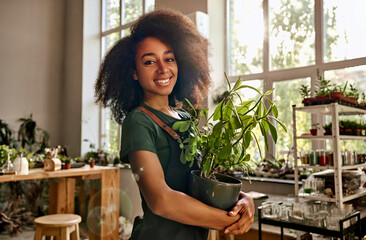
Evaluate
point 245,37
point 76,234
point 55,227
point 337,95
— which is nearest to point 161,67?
point 337,95

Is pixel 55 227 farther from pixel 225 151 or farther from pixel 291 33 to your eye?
pixel 291 33

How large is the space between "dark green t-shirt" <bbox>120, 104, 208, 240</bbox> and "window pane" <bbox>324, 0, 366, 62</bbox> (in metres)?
3.14

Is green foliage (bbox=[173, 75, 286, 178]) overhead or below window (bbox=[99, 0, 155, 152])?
below

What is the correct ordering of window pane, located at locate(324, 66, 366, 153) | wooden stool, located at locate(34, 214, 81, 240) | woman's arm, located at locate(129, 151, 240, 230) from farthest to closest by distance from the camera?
1. window pane, located at locate(324, 66, 366, 153)
2. wooden stool, located at locate(34, 214, 81, 240)
3. woman's arm, located at locate(129, 151, 240, 230)

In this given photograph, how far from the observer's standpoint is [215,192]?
2.25 feet

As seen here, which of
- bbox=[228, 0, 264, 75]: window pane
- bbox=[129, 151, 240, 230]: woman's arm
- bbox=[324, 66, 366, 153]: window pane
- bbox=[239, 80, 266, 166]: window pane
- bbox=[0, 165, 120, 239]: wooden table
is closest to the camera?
bbox=[129, 151, 240, 230]: woman's arm

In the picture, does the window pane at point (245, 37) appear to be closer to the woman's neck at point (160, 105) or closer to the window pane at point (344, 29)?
the window pane at point (344, 29)

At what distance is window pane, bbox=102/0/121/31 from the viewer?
6.00 metres

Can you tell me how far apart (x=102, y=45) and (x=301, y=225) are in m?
5.06

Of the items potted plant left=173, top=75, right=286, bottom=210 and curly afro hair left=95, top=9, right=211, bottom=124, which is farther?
curly afro hair left=95, top=9, right=211, bottom=124

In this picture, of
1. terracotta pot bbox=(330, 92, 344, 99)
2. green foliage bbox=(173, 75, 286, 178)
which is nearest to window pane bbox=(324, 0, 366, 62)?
terracotta pot bbox=(330, 92, 344, 99)

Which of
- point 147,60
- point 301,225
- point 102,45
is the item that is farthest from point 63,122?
point 147,60

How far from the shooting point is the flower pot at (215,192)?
687 mm

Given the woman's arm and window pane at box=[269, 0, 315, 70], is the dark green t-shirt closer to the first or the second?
the woman's arm
